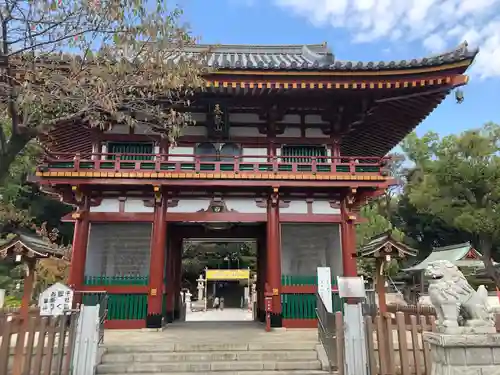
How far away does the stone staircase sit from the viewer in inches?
290

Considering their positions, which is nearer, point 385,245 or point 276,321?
point 385,245

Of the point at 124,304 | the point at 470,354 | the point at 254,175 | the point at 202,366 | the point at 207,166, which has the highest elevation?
the point at 207,166

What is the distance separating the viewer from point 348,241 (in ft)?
38.3

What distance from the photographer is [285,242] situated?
39.3 ft

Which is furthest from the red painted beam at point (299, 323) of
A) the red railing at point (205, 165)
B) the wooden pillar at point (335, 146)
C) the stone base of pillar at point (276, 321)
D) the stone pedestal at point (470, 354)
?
the stone pedestal at point (470, 354)

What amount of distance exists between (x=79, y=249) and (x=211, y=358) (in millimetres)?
5540

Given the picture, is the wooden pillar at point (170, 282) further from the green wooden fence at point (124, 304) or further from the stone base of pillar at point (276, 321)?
the stone base of pillar at point (276, 321)

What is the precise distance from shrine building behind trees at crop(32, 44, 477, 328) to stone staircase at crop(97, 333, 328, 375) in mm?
2724

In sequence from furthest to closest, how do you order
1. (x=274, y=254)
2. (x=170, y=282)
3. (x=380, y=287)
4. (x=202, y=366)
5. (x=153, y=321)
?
(x=170, y=282), (x=274, y=254), (x=153, y=321), (x=380, y=287), (x=202, y=366)

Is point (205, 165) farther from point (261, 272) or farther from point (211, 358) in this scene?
point (211, 358)

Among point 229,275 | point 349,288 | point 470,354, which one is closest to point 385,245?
point 349,288

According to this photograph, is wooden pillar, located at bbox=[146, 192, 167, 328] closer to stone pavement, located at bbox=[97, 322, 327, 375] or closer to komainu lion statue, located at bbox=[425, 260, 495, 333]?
stone pavement, located at bbox=[97, 322, 327, 375]

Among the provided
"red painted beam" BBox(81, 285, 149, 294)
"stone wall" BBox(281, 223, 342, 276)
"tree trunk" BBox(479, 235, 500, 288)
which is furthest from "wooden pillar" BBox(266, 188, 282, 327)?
"tree trunk" BBox(479, 235, 500, 288)

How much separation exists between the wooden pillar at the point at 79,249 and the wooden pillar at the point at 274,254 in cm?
530
